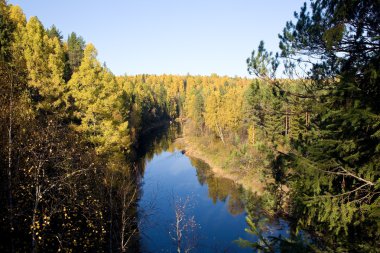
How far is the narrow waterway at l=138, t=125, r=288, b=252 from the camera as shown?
22.1m

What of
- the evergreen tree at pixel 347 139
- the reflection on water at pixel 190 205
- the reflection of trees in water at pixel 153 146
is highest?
the evergreen tree at pixel 347 139

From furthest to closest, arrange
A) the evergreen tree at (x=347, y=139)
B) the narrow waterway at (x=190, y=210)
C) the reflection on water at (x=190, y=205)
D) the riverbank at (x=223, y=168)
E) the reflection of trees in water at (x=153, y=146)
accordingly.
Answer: the reflection of trees in water at (x=153, y=146) < the riverbank at (x=223, y=168) < the reflection on water at (x=190, y=205) < the narrow waterway at (x=190, y=210) < the evergreen tree at (x=347, y=139)

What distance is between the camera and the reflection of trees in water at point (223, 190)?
3109 centimetres

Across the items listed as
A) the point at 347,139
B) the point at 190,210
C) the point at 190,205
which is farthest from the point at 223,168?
the point at 347,139

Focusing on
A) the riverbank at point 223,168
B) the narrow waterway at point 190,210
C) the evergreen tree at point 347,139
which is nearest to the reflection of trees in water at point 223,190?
the narrow waterway at point 190,210

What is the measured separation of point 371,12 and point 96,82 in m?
19.3

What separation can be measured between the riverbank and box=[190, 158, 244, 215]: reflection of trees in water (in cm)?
101

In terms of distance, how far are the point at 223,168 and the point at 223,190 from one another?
8243 mm

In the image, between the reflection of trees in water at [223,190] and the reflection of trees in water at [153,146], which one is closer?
the reflection of trees in water at [223,190]

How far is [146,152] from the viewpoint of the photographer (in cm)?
5709

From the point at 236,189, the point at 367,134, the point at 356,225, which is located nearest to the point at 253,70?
the point at 367,134

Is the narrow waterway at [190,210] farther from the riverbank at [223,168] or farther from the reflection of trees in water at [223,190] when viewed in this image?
the riverbank at [223,168]

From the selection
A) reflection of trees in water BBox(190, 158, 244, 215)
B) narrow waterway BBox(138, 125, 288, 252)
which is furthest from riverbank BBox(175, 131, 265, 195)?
narrow waterway BBox(138, 125, 288, 252)

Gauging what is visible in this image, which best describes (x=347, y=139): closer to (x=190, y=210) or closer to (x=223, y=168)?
(x=190, y=210)
